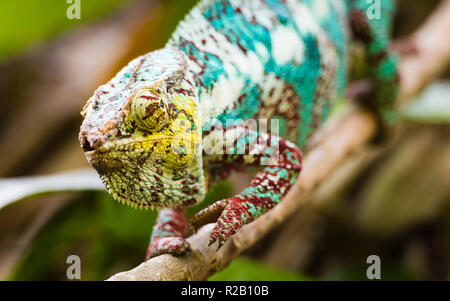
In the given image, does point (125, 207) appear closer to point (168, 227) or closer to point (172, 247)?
point (168, 227)

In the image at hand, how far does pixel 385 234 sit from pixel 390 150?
0.47 metres

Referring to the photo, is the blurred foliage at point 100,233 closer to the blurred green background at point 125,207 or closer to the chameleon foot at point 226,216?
the blurred green background at point 125,207

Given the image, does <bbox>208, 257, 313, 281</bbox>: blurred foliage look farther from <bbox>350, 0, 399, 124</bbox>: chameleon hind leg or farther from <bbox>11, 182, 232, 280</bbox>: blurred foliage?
<bbox>350, 0, 399, 124</bbox>: chameleon hind leg

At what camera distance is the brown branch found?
45.0 inches

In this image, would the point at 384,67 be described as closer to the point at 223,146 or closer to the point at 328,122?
the point at 328,122

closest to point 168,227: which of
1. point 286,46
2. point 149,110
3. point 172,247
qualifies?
point 172,247

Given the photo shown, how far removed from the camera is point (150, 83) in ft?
→ 3.33

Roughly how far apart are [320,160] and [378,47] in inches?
27.1

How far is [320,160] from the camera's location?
1.72m

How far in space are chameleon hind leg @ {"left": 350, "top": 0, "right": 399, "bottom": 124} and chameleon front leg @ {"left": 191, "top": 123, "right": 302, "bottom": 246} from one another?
3.37 ft

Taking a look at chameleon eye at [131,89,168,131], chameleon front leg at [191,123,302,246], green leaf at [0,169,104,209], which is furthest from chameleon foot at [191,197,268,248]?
green leaf at [0,169,104,209]

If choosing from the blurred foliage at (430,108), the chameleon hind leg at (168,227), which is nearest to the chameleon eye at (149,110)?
the chameleon hind leg at (168,227)
